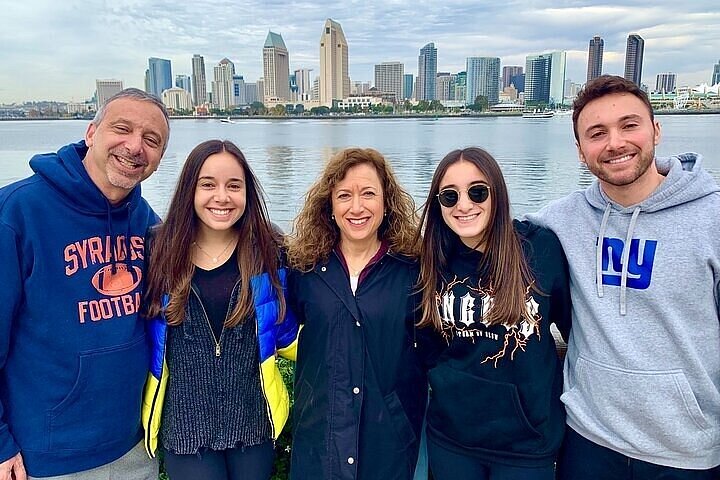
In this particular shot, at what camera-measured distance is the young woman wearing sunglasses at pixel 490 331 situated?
9.99 feet

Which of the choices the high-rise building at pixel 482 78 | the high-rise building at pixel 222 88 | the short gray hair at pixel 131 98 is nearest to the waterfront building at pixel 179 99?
the high-rise building at pixel 222 88

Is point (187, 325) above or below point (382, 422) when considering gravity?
above

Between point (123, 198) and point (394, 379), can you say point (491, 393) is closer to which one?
point (394, 379)

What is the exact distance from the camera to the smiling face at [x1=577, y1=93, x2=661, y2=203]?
2.96m

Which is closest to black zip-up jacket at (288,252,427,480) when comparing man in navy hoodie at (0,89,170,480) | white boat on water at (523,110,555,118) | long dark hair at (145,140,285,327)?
long dark hair at (145,140,285,327)

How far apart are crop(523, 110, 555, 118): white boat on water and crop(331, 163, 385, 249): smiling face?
175 meters

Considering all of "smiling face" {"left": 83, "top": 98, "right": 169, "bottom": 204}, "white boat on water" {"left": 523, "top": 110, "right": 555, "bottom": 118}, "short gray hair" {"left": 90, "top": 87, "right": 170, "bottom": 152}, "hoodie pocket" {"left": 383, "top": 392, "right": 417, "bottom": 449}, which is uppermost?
"white boat on water" {"left": 523, "top": 110, "right": 555, "bottom": 118}

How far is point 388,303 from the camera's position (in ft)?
10.5

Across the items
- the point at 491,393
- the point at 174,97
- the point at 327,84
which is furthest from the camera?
the point at 327,84

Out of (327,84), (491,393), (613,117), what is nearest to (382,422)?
(491,393)

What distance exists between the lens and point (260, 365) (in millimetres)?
3195

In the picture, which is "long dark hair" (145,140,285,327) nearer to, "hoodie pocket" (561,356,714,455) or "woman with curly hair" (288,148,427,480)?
"woman with curly hair" (288,148,427,480)

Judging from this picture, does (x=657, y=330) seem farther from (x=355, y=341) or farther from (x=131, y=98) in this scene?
(x=131, y=98)

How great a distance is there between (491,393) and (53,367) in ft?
7.36
